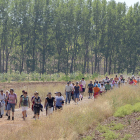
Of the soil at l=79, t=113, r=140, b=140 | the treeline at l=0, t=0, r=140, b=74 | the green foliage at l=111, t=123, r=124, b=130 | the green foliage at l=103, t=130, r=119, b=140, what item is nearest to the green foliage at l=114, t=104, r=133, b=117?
the soil at l=79, t=113, r=140, b=140

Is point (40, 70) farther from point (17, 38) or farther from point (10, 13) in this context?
point (10, 13)

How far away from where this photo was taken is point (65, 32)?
68250 mm

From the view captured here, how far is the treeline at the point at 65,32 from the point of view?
65.9 meters

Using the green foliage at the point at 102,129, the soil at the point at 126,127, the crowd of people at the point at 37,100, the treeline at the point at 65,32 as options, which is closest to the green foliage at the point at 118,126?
the soil at the point at 126,127

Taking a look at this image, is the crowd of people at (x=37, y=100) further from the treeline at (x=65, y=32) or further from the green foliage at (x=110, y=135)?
the treeline at (x=65, y=32)

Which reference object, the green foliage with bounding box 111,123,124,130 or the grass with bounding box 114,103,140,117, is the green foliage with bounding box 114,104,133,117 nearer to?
the grass with bounding box 114,103,140,117

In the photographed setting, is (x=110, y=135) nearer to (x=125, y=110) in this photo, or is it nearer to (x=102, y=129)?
(x=102, y=129)

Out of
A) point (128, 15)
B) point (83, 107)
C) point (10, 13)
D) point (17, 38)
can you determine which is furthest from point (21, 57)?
point (83, 107)

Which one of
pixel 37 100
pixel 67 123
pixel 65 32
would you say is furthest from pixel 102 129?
pixel 65 32

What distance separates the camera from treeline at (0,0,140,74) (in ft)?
216

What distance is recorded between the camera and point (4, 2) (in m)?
62.7

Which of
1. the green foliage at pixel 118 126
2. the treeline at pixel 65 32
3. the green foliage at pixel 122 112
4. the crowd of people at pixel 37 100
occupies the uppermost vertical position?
the treeline at pixel 65 32

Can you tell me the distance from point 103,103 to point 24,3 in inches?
2054

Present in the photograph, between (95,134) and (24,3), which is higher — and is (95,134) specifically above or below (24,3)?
below
